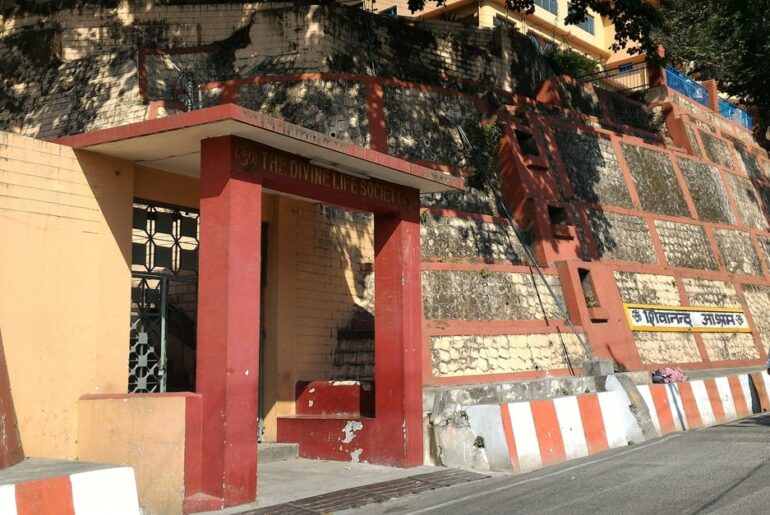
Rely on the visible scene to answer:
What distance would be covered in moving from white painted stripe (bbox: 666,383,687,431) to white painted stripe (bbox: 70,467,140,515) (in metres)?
8.86

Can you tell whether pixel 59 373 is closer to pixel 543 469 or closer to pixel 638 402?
pixel 543 469

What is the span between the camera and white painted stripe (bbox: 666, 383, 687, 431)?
40.0ft

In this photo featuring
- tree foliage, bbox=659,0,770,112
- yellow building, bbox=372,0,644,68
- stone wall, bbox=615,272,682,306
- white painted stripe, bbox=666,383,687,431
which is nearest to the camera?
white painted stripe, bbox=666,383,687,431

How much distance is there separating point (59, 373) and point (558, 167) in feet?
44.6

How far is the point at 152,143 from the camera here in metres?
8.12

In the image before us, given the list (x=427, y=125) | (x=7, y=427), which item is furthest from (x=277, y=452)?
(x=427, y=125)

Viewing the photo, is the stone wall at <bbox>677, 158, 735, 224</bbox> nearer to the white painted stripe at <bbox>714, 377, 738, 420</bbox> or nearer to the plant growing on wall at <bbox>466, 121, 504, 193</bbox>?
the plant growing on wall at <bbox>466, 121, 504, 193</bbox>

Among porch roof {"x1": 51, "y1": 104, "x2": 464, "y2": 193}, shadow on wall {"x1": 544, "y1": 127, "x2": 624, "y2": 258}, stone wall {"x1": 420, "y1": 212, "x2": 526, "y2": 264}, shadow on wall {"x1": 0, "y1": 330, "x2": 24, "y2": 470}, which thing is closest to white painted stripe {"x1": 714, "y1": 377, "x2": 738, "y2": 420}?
stone wall {"x1": 420, "y1": 212, "x2": 526, "y2": 264}

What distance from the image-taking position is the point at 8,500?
4984 mm

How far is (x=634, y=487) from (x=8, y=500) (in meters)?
5.26

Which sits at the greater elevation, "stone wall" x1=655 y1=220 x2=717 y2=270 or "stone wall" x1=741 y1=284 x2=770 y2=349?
"stone wall" x1=655 y1=220 x2=717 y2=270

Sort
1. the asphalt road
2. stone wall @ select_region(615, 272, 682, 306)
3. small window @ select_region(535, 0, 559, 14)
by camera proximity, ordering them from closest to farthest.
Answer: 1. the asphalt road
2. stone wall @ select_region(615, 272, 682, 306)
3. small window @ select_region(535, 0, 559, 14)

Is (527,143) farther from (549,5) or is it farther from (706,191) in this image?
(549,5)

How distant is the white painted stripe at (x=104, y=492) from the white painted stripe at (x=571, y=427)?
575 centimetres
